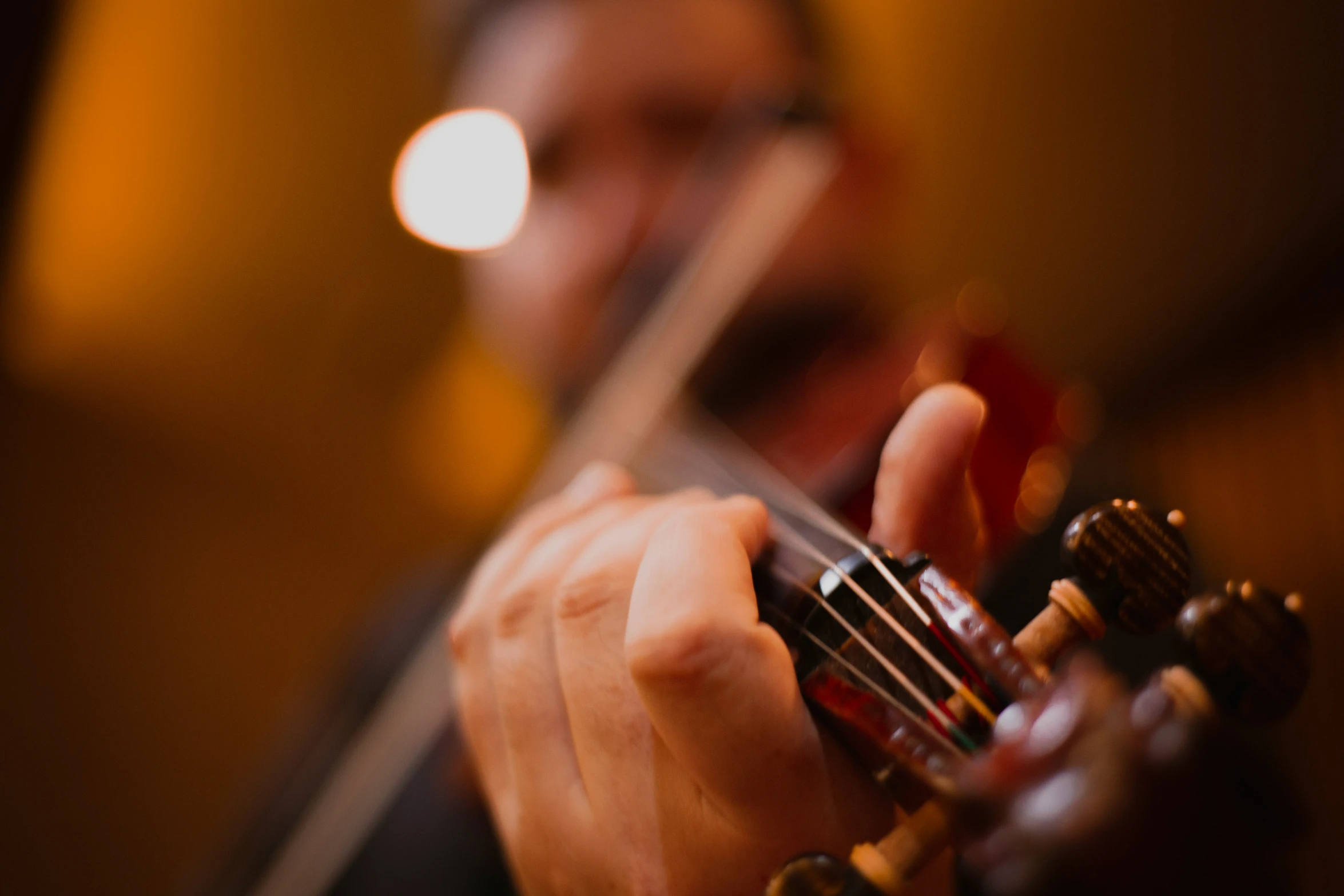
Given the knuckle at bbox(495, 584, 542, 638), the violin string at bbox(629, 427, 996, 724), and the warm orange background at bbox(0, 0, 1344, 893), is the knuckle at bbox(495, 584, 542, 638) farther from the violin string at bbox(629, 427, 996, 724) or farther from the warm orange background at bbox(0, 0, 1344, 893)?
the warm orange background at bbox(0, 0, 1344, 893)

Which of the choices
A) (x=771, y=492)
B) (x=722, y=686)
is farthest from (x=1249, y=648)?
(x=771, y=492)

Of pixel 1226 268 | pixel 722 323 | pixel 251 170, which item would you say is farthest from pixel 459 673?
pixel 1226 268

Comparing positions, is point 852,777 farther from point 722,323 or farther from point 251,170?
point 251,170

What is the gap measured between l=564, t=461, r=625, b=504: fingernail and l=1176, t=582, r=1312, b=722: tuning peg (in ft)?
0.88

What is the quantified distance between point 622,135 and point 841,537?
718mm

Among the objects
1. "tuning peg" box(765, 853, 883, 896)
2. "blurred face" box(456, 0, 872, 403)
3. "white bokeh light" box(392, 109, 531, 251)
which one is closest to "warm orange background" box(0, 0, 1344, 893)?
"white bokeh light" box(392, 109, 531, 251)

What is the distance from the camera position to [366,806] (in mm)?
878

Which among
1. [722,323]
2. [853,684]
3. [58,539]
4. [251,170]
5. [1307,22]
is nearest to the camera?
[853,684]

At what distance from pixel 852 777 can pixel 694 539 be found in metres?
0.10

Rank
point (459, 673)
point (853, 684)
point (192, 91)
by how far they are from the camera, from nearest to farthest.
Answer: point (853, 684) → point (459, 673) → point (192, 91)

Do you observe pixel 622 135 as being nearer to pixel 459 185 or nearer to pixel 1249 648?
pixel 459 185

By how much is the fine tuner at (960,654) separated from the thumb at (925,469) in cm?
3

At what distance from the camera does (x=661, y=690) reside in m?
0.26

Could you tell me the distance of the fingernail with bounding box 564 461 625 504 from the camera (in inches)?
16.8
